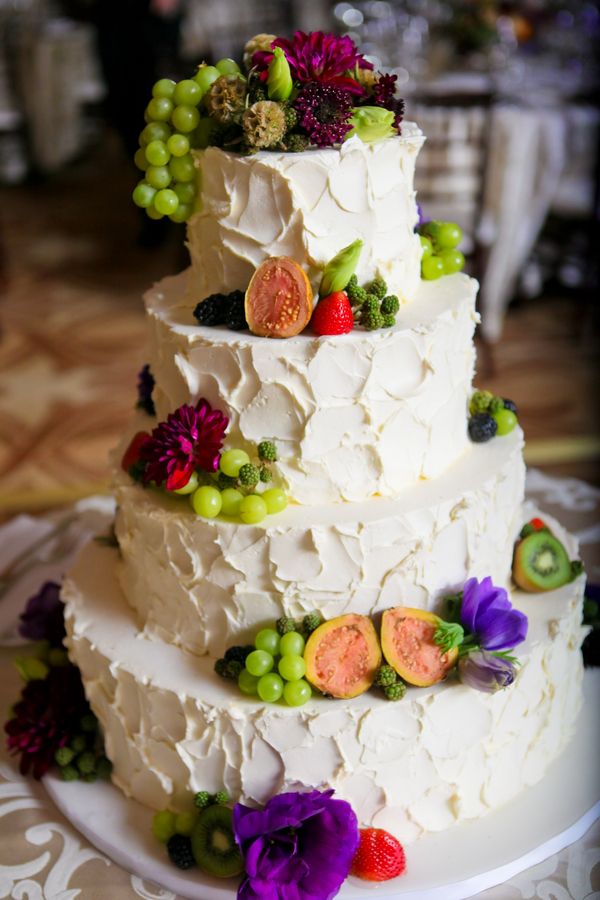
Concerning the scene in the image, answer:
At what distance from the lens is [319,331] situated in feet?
7.62

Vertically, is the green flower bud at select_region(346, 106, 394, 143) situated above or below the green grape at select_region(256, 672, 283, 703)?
above

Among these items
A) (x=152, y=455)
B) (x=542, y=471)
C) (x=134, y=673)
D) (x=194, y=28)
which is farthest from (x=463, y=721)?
(x=194, y=28)

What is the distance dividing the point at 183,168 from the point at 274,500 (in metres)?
0.86

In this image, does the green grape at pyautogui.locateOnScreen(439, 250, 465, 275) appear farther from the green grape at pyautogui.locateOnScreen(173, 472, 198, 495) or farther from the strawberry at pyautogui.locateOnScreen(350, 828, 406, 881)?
the strawberry at pyautogui.locateOnScreen(350, 828, 406, 881)

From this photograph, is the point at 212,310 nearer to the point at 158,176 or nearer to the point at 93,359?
the point at 158,176

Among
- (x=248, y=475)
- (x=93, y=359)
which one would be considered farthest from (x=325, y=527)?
(x=93, y=359)

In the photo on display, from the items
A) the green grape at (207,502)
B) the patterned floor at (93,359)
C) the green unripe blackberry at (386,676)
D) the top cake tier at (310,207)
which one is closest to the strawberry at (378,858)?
the green unripe blackberry at (386,676)

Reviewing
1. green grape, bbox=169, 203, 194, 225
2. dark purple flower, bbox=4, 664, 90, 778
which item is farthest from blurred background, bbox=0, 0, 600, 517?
green grape, bbox=169, 203, 194, 225

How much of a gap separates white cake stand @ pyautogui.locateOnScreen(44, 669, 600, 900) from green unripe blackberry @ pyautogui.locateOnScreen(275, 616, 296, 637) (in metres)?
0.66

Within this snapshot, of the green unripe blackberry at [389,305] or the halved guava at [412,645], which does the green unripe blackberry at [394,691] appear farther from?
the green unripe blackberry at [389,305]

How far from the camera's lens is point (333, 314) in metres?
2.30

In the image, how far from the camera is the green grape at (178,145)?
7.89 ft

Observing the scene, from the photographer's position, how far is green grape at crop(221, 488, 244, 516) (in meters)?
2.38

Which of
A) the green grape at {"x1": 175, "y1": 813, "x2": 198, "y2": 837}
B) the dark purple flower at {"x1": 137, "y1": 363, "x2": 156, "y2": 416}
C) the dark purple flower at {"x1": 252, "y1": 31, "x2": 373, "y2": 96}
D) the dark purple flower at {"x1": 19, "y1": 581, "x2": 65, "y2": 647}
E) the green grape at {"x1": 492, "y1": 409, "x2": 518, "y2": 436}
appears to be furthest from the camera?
the dark purple flower at {"x1": 19, "y1": 581, "x2": 65, "y2": 647}
